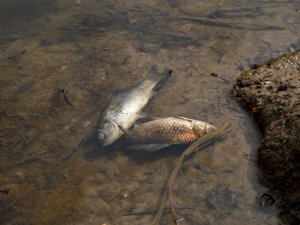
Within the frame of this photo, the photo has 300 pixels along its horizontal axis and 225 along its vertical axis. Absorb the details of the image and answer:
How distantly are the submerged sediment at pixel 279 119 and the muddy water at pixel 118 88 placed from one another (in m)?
0.20

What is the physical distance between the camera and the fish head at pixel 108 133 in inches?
215

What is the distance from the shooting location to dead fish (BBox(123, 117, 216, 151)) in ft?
17.1

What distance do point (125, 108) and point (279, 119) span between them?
7.36 ft

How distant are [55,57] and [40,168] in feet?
9.28

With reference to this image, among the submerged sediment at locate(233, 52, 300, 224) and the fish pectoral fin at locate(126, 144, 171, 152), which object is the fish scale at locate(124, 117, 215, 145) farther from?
the submerged sediment at locate(233, 52, 300, 224)

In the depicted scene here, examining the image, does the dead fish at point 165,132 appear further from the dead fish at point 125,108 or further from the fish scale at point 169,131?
the dead fish at point 125,108

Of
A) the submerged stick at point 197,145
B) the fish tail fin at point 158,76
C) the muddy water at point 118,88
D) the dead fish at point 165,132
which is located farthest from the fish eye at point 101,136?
the fish tail fin at point 158,76

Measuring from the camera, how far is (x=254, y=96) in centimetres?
550

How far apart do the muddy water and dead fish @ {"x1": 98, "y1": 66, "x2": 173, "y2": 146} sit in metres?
0.17

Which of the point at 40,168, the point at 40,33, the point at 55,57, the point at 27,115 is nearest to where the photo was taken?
the point at 40,168

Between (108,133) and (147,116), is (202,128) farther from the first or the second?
(108,133)

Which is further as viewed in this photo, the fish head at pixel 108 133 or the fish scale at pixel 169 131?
the fish head at pixel 108 133

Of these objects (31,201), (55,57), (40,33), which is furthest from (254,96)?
(40,33)

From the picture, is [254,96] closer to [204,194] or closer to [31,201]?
[204,194]
